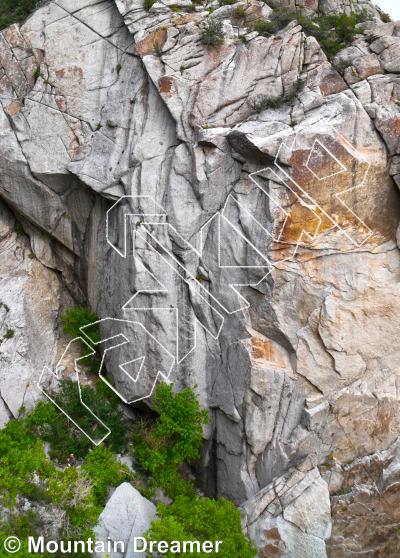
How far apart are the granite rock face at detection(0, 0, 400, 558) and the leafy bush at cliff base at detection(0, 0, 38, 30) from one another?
0.91 m

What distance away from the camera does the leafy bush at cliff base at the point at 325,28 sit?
15.3 m

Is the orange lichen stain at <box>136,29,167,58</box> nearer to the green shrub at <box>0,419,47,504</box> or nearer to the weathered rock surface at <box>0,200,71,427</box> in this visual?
the weathered rock surface at <box>0,200,71,427</box>

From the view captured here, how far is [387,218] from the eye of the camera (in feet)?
46.7

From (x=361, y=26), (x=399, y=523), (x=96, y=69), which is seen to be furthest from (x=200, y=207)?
(x=399, y=523)

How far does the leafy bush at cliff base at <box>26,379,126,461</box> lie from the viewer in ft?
50.9

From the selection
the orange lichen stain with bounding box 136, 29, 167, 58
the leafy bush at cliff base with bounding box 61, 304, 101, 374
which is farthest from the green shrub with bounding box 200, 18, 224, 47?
the leafy bush at cliff base with bounding box 61, 304, 101, 374

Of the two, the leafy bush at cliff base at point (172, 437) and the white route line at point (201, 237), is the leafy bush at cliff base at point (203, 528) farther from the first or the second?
the white route line at point (201, 237)

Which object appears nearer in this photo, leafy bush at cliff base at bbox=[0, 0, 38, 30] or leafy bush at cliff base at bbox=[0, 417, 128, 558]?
leafy bush at cliff base at bbox=[0, 417, 128, 558]

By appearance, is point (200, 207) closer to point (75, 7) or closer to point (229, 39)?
point (229, 39)

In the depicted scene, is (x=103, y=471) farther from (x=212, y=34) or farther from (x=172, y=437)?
(x=212, y=34)

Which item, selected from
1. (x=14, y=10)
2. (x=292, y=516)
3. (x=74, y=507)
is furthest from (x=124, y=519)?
(x=14, y=10)

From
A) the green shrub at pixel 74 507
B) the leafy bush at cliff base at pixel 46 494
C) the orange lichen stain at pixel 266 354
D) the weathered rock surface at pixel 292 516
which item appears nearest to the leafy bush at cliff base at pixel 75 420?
the leafy bush at cliff base at pixel 46 494

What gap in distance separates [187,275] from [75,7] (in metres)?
11.8

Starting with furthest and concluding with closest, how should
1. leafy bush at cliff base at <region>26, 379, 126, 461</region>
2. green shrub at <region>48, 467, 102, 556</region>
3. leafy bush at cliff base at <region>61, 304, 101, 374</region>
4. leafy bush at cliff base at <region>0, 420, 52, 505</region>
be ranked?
leafy bush at cliff base at <region>61, 304, 101, 374</region> < leafy bush at cliff base at <region>26, 379, 126, 461</region> < green shrub at <region>48, 467, 102, 556</region> < leafy bush at cliff base at <region>0, 420, 52, 505</region>
